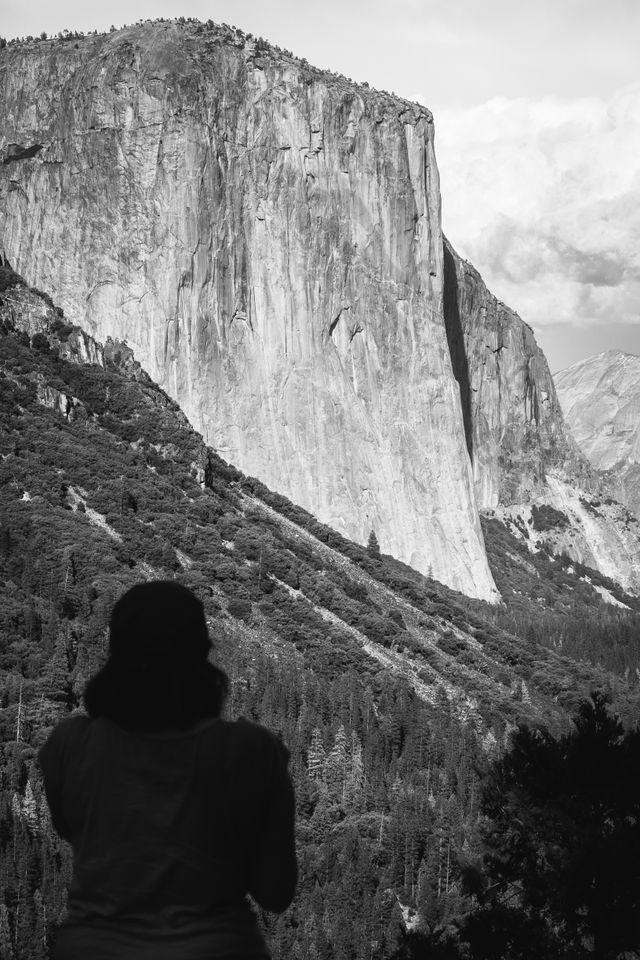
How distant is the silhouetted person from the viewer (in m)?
3.95

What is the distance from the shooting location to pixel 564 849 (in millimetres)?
11883

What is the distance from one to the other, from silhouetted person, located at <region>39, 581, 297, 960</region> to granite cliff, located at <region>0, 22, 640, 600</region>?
9399 cm

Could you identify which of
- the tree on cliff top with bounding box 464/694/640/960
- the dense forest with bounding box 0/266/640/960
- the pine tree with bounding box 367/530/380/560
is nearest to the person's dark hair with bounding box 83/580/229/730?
the tree on cliff top with bounding box 464/694/640/960

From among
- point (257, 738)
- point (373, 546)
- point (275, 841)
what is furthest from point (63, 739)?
point (373, 546)

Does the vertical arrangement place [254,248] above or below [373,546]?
above

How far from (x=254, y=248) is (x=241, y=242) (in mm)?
1176

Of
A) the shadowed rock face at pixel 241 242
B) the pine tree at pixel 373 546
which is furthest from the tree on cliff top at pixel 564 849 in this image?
the shadowed rock face at pixel 241 242

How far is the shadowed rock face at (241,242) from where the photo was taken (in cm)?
9931

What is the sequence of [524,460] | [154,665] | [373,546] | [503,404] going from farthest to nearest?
[503,404] < [524,460] < [373,546] < [154,665]

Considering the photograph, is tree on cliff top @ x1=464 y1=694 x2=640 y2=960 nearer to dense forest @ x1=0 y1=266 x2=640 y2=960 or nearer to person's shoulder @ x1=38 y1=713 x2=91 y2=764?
dense forest @ x1=0 y1=266 x2=640 y2=960

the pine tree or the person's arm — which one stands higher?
the pine tree

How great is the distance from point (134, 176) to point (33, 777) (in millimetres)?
69821

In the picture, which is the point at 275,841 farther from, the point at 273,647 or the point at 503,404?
the point at 503,404

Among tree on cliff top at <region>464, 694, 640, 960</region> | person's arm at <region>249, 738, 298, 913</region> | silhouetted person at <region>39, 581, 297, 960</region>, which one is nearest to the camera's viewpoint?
silhouetted person at <region>39, 581, 297, 960</region>
